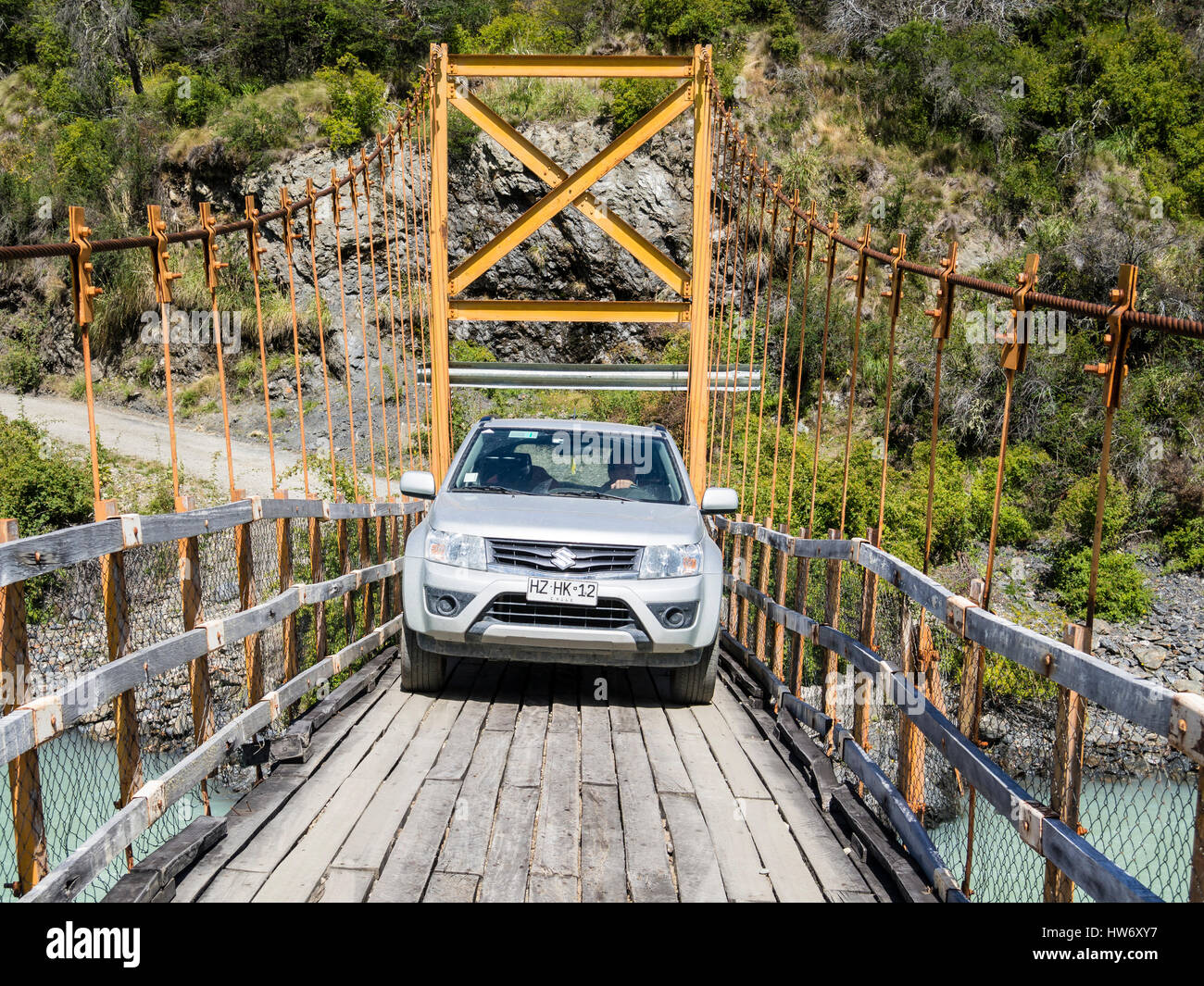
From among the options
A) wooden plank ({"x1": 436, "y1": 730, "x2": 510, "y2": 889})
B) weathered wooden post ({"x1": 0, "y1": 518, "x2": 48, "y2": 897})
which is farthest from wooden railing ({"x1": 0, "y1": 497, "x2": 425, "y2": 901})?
wooden plank ({"x1": 436, "y1": 730, "x2": 510, "y2": 889})

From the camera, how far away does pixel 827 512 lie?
55.2 ft

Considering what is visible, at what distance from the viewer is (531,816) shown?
3418mm

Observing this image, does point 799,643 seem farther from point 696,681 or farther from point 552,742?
point 552,742

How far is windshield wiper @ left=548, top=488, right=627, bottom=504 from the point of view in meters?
5.40

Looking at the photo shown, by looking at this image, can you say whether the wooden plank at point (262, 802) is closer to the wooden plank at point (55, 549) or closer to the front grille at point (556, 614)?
the front grille at point (556, 614)

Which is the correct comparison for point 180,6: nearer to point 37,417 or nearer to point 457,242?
point 457,242

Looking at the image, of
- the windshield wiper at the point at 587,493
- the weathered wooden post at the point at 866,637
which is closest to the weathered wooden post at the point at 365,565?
the windshield wiper at the point at 587,493

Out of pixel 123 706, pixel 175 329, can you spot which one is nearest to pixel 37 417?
pixel 175 329

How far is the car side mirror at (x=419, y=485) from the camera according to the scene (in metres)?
5.21

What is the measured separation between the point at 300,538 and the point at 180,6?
77.1 feet

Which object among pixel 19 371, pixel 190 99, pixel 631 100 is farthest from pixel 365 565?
pixel 190 99

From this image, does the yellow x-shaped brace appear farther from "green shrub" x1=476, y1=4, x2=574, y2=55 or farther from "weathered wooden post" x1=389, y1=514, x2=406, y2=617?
"green shrub" x1=476, y1=4, x2=574, y2=55

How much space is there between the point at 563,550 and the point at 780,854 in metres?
1.86

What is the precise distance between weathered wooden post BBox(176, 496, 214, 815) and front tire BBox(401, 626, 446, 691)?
1.35 m
